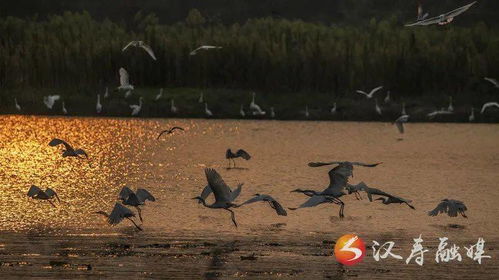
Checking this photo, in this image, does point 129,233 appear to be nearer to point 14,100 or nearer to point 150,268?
point 150,268

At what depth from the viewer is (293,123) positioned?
33.3 m

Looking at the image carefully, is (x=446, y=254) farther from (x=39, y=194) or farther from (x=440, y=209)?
(x=39, y=194)

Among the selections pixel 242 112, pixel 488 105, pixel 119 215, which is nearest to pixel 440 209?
pixel 119 215

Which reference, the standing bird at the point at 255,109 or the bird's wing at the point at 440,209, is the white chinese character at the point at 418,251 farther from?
the standing bird at the point at 255,109

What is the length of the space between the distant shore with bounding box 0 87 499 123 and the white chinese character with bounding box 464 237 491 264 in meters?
17.9

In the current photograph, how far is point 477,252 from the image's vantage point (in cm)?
1477

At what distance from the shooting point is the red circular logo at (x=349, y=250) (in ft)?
45.9

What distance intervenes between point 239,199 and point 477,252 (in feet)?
16.8

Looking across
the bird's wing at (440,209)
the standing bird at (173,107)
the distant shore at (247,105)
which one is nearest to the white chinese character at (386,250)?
the bird's wing at (440,209)

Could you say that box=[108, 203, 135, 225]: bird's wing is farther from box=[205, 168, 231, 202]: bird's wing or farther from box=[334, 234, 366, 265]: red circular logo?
box=[334, 234, 366, 265]: red circular logo

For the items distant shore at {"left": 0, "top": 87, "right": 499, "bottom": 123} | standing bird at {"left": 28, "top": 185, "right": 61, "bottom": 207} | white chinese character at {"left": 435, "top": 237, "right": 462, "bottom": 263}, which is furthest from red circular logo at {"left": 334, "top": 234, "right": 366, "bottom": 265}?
distant shore at {"left": 0, "top": 87, "right": 499, "bottom": 123}

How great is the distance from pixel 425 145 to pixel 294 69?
5.96 m

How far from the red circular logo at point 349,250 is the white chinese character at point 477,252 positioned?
1.18 metres

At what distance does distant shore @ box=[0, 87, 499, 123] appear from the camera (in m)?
33.2
